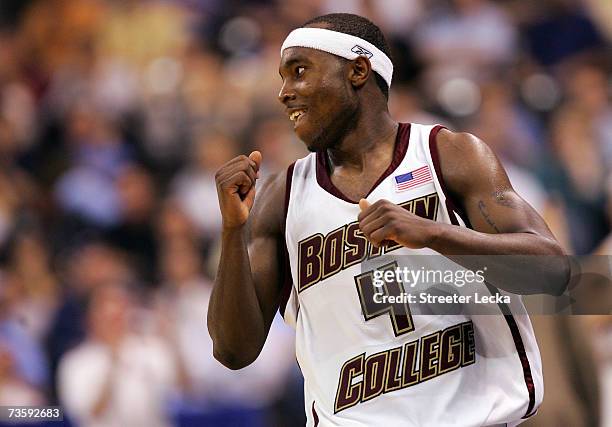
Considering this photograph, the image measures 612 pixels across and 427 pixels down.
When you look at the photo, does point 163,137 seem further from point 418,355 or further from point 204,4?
point 418,355

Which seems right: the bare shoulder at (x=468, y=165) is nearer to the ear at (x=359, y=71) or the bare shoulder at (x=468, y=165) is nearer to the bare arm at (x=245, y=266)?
the ear at (x=359, y=71)

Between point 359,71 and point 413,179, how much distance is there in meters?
0.53

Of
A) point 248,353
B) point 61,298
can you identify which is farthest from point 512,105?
point 248,353

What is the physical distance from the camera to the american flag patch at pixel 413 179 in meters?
4.01

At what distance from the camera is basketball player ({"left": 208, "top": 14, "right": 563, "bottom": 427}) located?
3830 mm

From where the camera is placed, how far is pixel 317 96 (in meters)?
4.13

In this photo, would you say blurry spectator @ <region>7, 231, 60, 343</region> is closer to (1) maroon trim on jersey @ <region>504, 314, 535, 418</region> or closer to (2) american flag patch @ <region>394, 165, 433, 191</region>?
(2) american flag patch @ <region>394, 165, 433, 191</region>

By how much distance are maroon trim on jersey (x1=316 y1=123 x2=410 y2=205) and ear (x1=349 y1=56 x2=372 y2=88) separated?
0.24m

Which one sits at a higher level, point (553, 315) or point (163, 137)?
point (163, 137)

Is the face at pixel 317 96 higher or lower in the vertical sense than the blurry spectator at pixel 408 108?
lower

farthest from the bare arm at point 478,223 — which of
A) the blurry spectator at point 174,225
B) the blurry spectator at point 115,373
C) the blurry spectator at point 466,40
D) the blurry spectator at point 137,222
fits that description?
the blurry spectator at point 466,40

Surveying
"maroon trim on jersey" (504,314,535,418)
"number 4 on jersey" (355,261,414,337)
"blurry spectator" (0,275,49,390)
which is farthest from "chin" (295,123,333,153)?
"blurry spectator" (0,275,49,390)

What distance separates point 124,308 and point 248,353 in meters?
3.54

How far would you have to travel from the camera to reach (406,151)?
4.14 m
